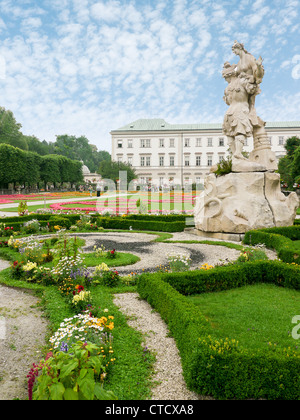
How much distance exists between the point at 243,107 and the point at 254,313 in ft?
31.8

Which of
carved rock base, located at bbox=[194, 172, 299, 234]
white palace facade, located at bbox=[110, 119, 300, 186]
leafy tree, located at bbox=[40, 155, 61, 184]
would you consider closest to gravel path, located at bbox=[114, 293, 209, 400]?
carved rock base, located at bbox=[194, 172, 299, 234]

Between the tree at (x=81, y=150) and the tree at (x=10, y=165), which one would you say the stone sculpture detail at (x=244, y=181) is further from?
the tree at (x=81, y=150)

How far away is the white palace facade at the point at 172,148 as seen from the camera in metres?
61.6

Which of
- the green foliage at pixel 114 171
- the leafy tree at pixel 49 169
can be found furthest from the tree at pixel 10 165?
the green foliage at pixel 114 171

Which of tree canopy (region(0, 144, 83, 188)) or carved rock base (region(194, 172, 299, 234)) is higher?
tree canopy (region(0, 144, 83, 188))

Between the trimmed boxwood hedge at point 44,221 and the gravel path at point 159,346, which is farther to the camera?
the trimmed boxwood hedge at point 44,221

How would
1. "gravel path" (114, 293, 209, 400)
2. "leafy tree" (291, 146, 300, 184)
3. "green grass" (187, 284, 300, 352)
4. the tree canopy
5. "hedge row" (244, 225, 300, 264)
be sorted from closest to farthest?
"gravel path" (114, 293, 209, 400), "green grass" (187, 284, 300, 352), "hedge row" (244, 225, 300, 264), "leafy tree" (291, 146, 300, 184), the tree canopy

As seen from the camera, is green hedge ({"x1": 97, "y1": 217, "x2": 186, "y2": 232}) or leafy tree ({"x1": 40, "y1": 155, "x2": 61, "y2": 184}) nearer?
green hedge ({"x1": 97, "y1": 217, "x2": 186, "y2": 232})

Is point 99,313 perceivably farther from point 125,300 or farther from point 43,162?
point 43,162

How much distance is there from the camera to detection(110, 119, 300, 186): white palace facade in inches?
2426

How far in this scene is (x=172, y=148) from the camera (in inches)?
2448

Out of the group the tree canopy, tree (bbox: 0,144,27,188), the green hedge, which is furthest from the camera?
the tree canopy

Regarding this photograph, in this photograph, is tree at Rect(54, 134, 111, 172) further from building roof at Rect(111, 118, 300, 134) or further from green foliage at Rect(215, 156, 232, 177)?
green foliage at Rect(215, 156, 232, 177)

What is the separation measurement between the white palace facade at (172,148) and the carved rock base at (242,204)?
49752 millimetres
